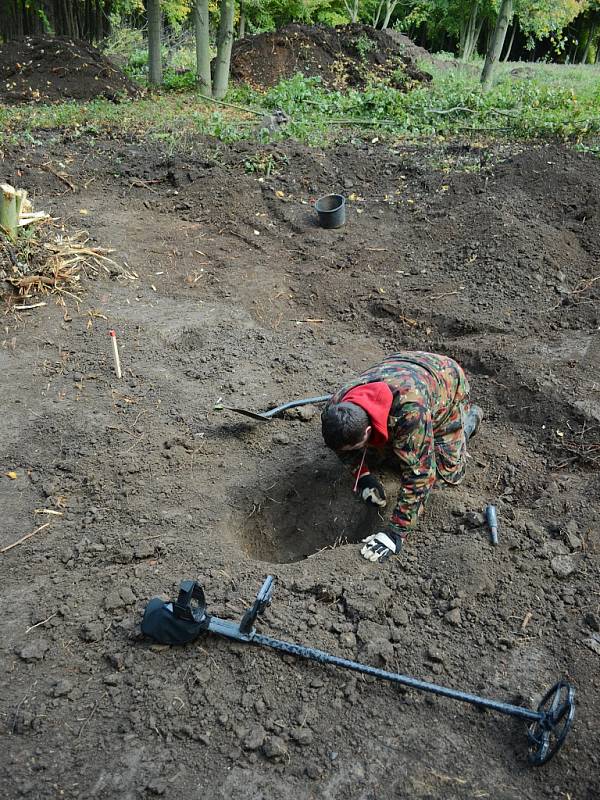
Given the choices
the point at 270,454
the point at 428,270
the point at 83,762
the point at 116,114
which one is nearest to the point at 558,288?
the point at 428,270

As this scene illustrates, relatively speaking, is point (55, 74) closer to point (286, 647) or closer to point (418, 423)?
point (418, 423)

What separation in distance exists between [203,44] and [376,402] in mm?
10982

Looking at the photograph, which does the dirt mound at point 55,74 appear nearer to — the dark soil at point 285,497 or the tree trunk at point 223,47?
the tree trunk at point 223,47

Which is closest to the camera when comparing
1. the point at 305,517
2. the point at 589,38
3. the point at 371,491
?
the point at 371,491

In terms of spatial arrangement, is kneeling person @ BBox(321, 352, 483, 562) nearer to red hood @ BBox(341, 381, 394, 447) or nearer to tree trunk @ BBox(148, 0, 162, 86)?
red hood @ BBox(341, 381, 394, 447)

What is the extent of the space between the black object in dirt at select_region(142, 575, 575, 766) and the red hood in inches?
34.8

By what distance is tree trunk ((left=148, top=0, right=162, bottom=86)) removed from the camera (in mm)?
12433

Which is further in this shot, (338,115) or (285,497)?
(338,115)

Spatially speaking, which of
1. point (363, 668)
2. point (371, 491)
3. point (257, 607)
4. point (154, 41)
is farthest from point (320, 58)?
point (363, 668)

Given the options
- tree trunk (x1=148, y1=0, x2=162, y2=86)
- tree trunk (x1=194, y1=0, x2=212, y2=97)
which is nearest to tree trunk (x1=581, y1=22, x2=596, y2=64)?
tree trunk (x1=148, y1=0, x2=162, y2=86)

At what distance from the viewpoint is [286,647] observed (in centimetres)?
261

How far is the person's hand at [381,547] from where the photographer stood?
3.20 m

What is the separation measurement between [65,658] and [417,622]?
1612 mm

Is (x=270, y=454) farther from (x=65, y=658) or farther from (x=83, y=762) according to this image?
(x=83, y=762)
